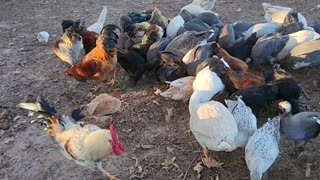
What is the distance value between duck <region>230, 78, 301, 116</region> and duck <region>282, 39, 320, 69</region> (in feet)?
2.03

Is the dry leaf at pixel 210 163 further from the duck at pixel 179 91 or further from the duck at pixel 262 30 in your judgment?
the duck at pixel 262 30

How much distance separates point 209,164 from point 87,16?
375 centimetres

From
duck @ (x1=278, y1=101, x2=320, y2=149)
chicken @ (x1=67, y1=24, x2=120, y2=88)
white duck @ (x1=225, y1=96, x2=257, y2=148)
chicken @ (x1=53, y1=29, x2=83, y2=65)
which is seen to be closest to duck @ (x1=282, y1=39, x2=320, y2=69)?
duck @ (x1=278, y1=101, x2=320, y2=149)

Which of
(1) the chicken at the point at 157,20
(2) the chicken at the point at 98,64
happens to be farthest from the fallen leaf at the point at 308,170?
(1) the chicken at the point at 157,20

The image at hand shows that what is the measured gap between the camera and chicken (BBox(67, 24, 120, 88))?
458 centimetres

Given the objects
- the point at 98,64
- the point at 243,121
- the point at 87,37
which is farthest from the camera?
the point at 87,37

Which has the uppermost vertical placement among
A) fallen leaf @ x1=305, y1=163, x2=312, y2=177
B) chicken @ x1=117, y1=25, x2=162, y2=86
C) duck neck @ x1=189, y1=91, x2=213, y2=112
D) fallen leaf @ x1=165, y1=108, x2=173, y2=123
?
duck neck @ x1=189, y1=91, x2=213, y2=112

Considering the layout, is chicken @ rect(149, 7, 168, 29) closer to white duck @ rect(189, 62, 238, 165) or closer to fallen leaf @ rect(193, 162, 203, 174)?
white duck @ rect(189, 62, 238, 165)

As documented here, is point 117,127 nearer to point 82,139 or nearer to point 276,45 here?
point 82,139

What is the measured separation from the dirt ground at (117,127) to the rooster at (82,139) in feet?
0.80

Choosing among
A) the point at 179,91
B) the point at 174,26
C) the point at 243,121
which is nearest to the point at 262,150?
the point at 243,121

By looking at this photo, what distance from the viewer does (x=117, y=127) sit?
13.4 ft

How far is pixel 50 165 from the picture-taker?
145 inches

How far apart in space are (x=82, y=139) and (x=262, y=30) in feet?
8.35
